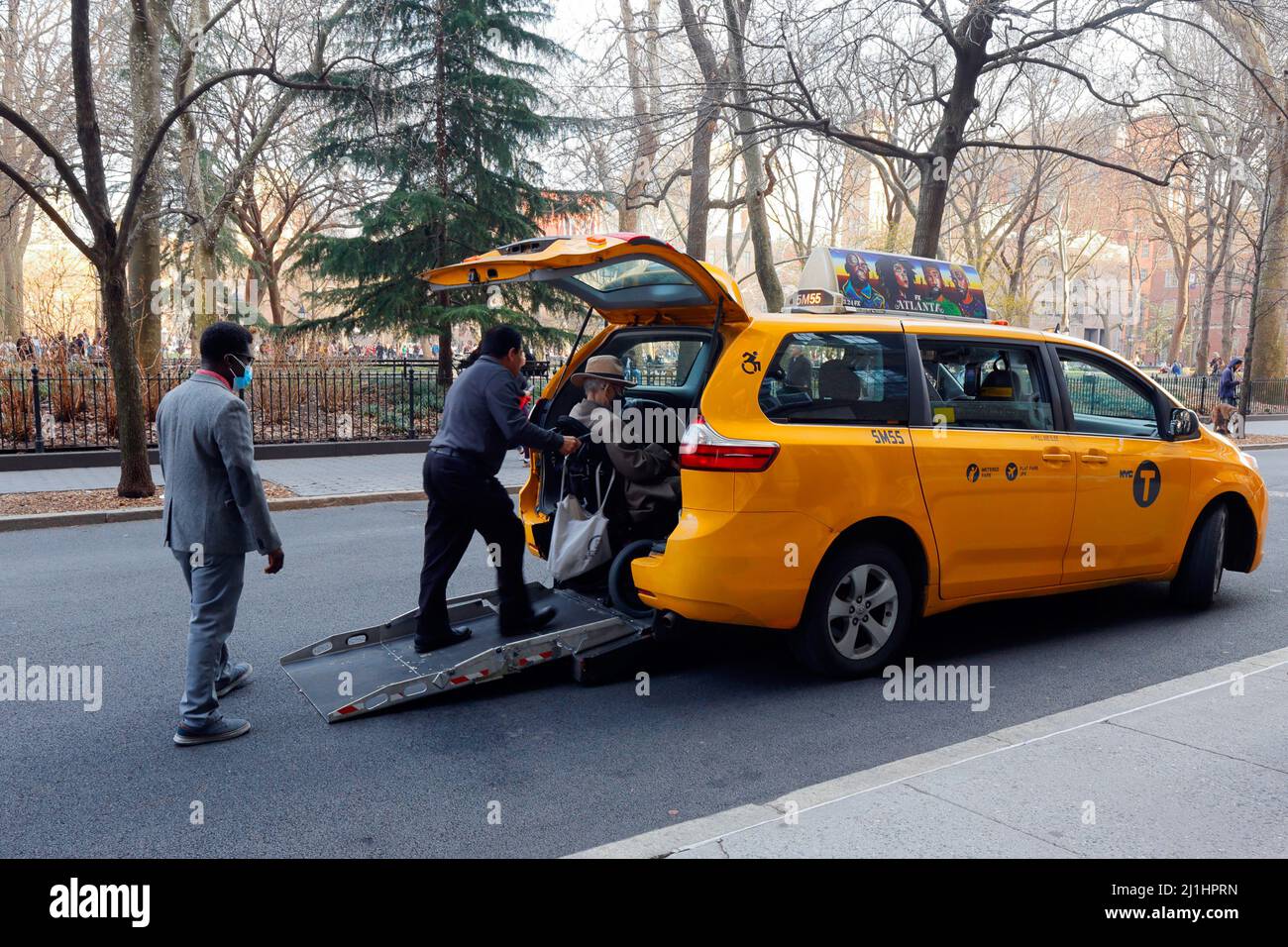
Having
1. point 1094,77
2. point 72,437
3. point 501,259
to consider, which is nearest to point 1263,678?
point 501,259

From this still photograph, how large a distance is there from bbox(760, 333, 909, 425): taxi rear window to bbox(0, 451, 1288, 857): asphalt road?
140 centimetres

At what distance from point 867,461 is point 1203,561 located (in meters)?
3.15

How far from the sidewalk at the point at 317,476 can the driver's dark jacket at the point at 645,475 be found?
6582 millimetres

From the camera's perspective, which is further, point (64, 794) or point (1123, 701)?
point (1123, 701)

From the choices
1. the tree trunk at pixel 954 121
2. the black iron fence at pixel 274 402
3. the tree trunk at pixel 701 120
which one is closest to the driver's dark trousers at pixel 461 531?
the tree trunk at pixel 701 120

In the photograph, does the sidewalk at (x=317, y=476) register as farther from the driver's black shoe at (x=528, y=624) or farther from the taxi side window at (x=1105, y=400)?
the taxi side window at (x=1105, y=400)

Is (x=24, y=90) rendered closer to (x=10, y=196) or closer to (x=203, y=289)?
(x=10, y=196)

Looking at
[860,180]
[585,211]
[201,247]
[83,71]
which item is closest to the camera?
[83,71]

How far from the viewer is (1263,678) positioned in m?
5.04

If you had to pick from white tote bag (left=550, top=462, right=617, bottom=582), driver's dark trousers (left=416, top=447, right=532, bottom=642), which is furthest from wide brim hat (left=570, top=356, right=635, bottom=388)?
driver's dark trousers (left=416, top=447, right=532, bottom=642)

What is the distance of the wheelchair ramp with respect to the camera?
475 cm

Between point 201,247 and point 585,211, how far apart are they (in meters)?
9.80
